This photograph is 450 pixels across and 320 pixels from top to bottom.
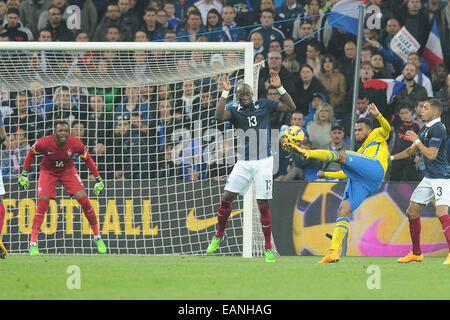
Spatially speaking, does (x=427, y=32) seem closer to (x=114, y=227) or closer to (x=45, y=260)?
(x=114, y=227)

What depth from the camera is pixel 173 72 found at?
14359mm

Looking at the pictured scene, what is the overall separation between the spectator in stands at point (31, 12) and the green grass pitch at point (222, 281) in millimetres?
7401

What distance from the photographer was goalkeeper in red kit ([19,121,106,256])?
13406mm

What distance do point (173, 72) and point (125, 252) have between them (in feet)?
10.4

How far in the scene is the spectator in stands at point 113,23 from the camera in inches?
659

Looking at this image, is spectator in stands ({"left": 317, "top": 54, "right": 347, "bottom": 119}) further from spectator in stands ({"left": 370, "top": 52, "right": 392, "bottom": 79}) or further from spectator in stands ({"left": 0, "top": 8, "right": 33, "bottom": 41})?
spectator in stands ({"left": 0, "top": 8, "right": 33, "bottom": 41})

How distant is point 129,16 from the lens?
55.9ft

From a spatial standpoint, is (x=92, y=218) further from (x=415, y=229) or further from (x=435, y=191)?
(x=435, y=191)

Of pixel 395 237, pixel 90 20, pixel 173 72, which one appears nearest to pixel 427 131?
pixel 395 237

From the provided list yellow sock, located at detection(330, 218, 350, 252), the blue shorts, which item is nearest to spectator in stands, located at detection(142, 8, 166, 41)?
the blue shorts

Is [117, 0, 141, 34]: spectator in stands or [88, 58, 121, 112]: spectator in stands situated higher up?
[117, 0, 141, 34]: spectator in stands

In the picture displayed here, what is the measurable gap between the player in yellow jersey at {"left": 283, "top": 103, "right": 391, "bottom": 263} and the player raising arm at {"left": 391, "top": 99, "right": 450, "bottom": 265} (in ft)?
1.57

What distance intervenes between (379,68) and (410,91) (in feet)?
2.73

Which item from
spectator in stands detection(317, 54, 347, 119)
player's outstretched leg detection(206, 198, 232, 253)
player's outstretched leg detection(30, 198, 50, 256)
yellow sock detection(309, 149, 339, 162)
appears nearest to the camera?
yellow sock detection(309, 149, 339, 162)
